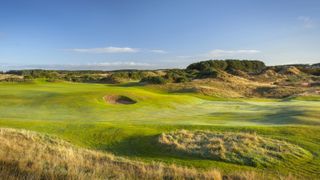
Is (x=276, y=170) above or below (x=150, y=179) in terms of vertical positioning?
below

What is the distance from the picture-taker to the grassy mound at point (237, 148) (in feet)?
53.4

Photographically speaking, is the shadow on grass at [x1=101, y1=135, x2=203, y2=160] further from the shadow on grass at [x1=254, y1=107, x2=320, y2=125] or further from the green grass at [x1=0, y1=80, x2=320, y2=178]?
the shadow on grass at [x1=254, y1=107, x2=320, y2=125]

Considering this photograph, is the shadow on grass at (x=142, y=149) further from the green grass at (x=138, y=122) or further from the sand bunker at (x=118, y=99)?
the sand bunker at (x=118, y=99)

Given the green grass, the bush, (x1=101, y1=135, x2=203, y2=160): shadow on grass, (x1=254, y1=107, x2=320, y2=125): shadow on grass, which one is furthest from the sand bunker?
the bush

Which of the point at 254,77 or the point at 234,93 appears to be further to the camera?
the point at 254,77

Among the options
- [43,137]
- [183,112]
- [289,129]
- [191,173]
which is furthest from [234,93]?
[191,173]

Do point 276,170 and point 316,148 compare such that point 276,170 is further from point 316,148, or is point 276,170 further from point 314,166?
point 316,148

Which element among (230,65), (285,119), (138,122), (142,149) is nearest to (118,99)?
(138,122)

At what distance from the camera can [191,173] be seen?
9719mm

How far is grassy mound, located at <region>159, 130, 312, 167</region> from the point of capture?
16281 millimetres

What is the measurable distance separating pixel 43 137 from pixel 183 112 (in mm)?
16759

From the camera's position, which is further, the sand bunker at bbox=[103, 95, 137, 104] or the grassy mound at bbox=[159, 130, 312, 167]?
the sand bunker at bbox=[103, 95, 137, 104]

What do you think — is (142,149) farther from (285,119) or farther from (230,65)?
(230,65)

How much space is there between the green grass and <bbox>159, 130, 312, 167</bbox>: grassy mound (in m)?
0.48
